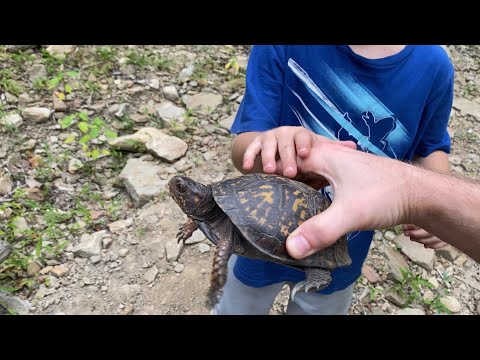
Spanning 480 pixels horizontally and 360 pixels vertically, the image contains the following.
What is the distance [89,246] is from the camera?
3008 millimetres

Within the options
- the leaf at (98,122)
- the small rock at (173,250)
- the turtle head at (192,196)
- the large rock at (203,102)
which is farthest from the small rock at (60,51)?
the turtle head at (192,196)

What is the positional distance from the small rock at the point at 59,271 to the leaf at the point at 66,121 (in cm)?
145

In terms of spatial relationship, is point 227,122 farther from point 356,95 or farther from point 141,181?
point 356,95

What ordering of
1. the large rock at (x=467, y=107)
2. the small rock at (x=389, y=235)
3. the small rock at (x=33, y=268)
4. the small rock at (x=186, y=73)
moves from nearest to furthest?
the small rock at (x=33, y=268)
the small rock at (x=389, y=235)
the small rock at (x=186, y=73)
the large rock at (x=467, y=107)

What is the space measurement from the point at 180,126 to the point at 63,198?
4.12 ft

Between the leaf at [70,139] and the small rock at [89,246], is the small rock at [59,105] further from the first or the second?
the small rock at [89,246]

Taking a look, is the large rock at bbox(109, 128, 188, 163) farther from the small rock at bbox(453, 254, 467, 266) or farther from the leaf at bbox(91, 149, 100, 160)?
the small rock at bbox(453, 254, 467, 266)

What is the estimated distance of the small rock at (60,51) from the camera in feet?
14.2

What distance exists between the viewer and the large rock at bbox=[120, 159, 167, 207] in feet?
10.9

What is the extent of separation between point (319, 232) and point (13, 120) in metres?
3.33

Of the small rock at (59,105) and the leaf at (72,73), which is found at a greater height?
the leaf at (72,73)

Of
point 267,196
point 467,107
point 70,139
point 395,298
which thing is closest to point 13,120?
point 70,139

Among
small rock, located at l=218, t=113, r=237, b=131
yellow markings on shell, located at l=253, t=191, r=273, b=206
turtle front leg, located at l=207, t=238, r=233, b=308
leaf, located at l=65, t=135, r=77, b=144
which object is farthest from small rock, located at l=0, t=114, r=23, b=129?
yellow markings on shell, located at l=253, t=191, r=273, b=206

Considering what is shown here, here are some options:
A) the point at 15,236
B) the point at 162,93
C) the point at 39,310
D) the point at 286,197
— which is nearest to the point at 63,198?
the point at 15,236
